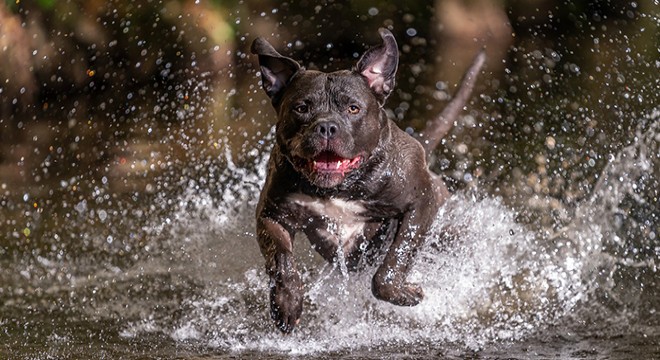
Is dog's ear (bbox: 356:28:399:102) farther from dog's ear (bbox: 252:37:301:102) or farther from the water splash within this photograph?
the water splash

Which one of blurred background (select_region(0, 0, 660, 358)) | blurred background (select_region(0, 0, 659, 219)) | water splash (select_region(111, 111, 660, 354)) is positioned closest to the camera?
water splash (select_region(111, 111, 660, 354))

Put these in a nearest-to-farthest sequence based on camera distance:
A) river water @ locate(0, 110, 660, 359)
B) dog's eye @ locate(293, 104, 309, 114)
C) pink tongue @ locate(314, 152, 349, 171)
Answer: pink tongue @ locate(314, 152, 349, 171)
dog's eye @ locate(293, 104, 309, 114)
river water @ locate(0, 110, 660, 359)

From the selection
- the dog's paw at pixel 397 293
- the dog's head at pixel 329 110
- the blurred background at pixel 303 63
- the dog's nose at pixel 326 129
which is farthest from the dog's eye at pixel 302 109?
the blurred background at pixel 303 63

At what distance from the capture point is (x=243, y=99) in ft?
29.3

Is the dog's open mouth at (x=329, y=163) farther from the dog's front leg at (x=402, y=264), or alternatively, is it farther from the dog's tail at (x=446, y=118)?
the dog's tail at (x=446, y=118)

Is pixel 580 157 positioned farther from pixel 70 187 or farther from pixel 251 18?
pixel 70 187

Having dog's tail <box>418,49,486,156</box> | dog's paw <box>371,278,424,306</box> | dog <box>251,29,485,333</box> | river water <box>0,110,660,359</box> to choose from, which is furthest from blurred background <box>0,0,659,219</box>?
dog's paw <box>371,278,424,306</box>

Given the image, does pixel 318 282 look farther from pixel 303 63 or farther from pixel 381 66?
pixel 303 63

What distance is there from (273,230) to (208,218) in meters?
2.75

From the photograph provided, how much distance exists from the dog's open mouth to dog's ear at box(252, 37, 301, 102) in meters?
0.58

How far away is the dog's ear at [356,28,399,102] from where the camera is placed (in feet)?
17.5

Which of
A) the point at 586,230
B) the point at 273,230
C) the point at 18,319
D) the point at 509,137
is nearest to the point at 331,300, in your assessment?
the point at 273,230

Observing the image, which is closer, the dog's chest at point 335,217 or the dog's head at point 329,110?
the dog's head at point 329,110

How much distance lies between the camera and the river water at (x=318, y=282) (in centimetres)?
560
